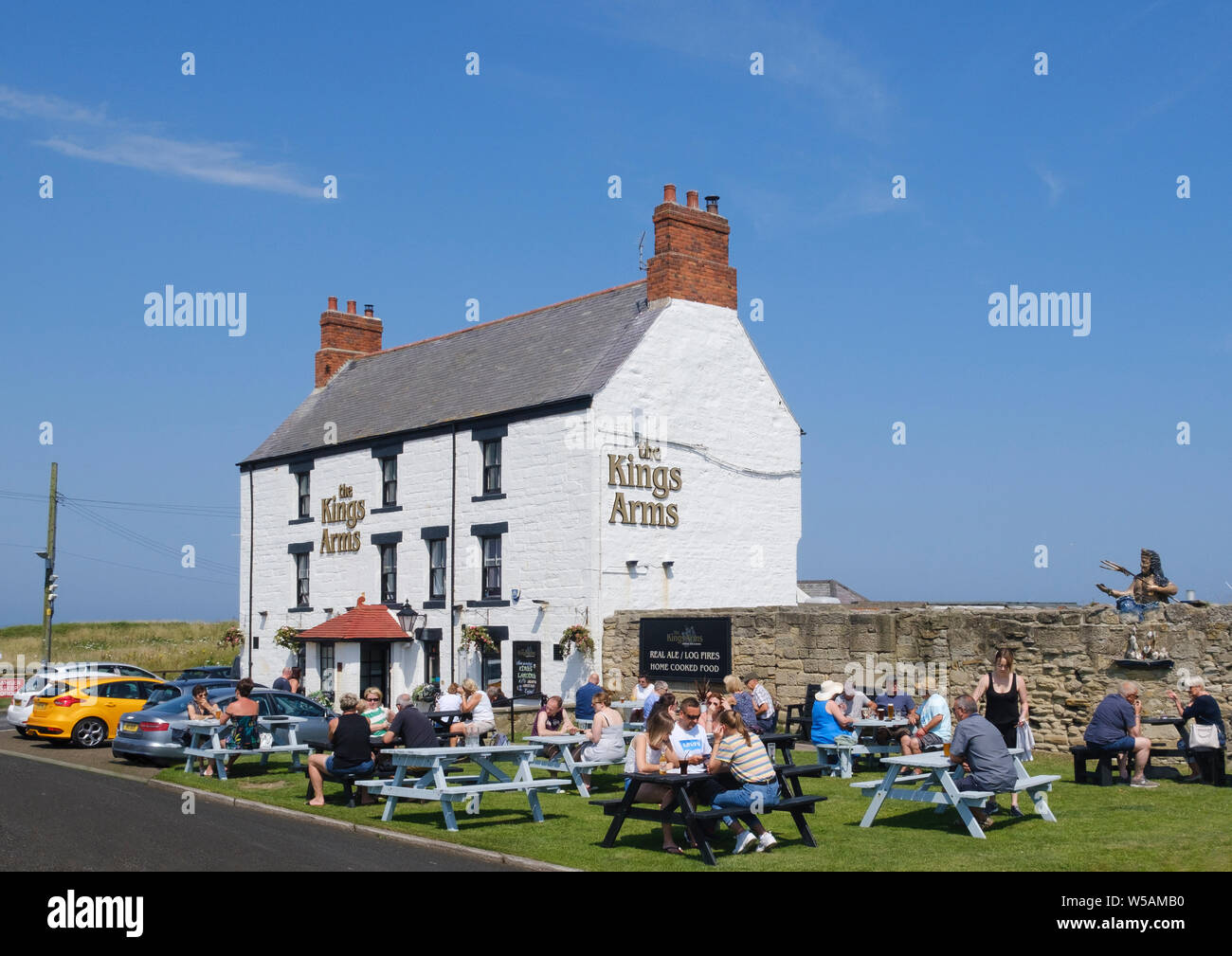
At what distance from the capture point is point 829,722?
54.0ft

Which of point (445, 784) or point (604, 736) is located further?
point (604, 736)

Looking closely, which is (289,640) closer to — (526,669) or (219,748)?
(526,669)

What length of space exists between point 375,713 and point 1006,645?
380 inches

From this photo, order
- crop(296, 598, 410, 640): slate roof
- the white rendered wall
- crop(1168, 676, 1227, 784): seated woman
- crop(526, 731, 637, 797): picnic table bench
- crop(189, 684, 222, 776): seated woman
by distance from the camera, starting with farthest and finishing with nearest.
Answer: crop(296, 598, 410, 640): slate roof → the white rendered wall → crop(189, 684, 222, 776): seated woman → crop(1168, 676, 1227, 784): seated woman → crop(526, 731, 637, 797): picnic table bench

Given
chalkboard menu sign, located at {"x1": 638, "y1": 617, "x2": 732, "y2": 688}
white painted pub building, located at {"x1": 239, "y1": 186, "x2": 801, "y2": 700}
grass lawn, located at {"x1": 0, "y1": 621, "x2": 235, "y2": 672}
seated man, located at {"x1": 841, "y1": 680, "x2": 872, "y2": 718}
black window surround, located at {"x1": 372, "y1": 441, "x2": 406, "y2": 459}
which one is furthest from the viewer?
grass lawn, located at {"x1": 0, "y1": 621, "x2": 235, "y2": 672}

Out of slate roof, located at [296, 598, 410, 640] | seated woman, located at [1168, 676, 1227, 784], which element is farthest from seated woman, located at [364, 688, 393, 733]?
slate roof, located at [296, 598, 410, 640]

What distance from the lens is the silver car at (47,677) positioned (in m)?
23.9

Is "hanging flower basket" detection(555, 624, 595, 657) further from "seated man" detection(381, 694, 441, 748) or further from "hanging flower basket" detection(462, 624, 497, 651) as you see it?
"seated man" detection(381, 694, 441, 748)

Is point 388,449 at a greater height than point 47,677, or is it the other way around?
point 388,449

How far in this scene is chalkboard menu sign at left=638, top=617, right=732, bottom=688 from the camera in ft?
76.4

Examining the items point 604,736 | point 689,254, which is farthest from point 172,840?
point 689,254

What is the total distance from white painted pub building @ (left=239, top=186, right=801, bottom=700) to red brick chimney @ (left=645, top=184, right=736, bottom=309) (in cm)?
5
